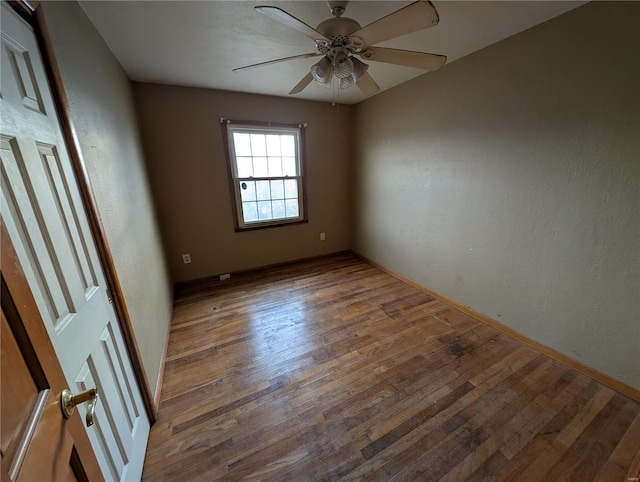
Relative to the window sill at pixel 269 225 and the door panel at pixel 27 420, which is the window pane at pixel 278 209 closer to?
the window sill at pixel 269 225

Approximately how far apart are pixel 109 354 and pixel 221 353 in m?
1.01

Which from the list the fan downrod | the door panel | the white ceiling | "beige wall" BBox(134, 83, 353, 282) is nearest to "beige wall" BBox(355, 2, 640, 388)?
the white ceiling

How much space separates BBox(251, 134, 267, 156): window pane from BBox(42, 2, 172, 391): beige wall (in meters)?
1.22

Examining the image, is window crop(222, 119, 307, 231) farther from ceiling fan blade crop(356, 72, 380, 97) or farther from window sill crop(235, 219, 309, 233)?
ceiling fan blade crop(356, 72, 380, 97)

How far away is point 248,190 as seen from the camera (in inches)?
127

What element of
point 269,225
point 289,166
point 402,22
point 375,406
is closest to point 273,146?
point 289,166

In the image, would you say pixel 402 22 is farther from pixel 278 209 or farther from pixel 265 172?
pixel 278 209

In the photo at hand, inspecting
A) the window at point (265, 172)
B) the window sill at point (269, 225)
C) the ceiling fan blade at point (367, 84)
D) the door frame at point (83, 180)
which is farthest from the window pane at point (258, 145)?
the door frame at point (83, 180)

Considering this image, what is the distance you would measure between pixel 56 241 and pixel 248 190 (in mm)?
2508

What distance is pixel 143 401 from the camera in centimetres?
140

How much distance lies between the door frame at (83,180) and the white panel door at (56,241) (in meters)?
0.03

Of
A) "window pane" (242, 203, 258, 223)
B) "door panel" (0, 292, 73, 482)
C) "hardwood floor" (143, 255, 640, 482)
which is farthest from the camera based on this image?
"window pane" (242, 203, 258, 223)

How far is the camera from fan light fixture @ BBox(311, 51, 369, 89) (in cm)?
148

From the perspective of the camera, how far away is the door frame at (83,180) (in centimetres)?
83
